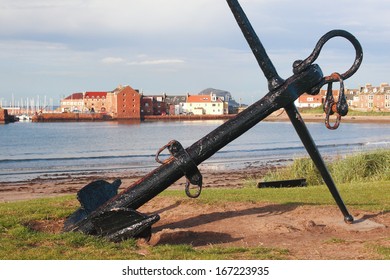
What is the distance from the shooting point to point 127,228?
6.22m

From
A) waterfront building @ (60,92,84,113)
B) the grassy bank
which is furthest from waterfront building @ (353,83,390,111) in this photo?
the grassy bank

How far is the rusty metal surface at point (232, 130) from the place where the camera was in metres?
6.07

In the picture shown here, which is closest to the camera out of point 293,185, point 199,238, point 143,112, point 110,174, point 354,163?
point 199,238

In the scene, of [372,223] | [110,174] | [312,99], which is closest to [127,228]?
[372,223]

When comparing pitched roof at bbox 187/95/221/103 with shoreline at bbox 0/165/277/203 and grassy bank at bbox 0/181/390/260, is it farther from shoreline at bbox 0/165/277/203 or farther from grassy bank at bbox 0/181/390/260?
grassy bank at bbox 0/181/390/260

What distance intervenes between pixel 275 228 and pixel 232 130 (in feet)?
6.26

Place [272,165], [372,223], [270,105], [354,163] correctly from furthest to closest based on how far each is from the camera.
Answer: [272,165] < [354,163] < [372,223] < [270,105]

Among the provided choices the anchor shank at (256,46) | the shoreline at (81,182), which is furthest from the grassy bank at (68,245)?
the shoreline at (81,182)

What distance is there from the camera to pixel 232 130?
6.09 meters

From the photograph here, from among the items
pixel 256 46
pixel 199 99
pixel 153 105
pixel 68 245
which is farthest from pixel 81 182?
pixel 199 99

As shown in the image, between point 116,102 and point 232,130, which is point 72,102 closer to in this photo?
point 116,102

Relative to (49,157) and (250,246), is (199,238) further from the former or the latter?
(49,157)

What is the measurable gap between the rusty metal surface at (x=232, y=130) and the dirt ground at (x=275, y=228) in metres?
0.74

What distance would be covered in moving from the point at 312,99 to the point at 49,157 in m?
114
